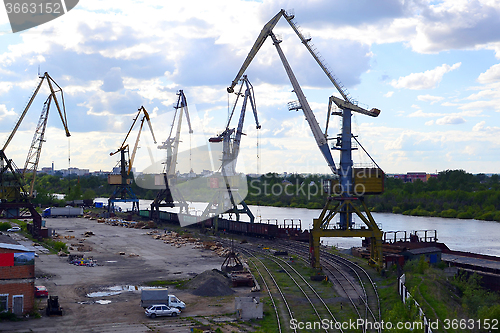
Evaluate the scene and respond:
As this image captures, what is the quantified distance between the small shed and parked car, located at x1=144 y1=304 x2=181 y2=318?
85.3 ft

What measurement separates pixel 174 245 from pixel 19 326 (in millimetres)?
39727

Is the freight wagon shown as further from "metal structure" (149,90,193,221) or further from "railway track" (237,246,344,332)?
"railway track" (237,246,344,332)

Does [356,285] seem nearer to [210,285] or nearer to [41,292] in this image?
[210,285]

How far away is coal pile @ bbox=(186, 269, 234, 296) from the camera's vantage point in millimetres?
36750

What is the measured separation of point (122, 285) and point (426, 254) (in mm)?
28937

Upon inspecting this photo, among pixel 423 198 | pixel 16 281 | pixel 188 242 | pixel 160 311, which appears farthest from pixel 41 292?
pixel 423 198

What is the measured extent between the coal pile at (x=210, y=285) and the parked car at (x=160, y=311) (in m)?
5.80

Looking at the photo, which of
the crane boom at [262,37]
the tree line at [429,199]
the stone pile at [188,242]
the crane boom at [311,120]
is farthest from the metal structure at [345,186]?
the tree line at [429,199]

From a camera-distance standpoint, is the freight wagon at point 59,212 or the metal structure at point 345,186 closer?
the metal structure at point 345,186

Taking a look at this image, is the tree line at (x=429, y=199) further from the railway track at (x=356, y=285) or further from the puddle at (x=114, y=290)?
the puddle at (x=114, y=290)

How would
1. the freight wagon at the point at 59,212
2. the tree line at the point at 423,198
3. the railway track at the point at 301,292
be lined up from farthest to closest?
the tree line at the point at 423,198 → the freight wagon at the point at 59,212 → the railway track at the point at 301,292

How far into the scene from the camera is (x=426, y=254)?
158ft

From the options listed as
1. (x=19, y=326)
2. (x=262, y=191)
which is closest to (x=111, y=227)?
(x=19, y=326)

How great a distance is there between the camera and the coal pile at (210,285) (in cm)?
3675
